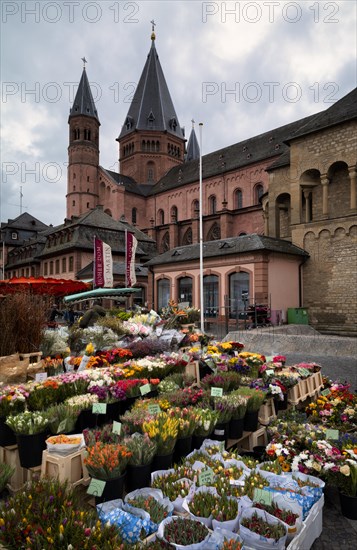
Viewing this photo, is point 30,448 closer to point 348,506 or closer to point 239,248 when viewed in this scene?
point 348,506

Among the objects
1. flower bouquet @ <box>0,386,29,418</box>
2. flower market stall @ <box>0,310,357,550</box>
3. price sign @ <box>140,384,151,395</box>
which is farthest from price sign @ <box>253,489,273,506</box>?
flower bouquet @ <box>0,386,29,418</box>

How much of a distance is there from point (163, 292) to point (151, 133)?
37250 millimetres

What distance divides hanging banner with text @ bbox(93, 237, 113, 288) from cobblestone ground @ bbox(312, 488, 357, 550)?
15887 mm

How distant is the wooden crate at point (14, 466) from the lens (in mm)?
4348

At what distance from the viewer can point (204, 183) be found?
148 feet

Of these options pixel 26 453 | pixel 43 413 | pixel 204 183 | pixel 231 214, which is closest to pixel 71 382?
pixel 43 413

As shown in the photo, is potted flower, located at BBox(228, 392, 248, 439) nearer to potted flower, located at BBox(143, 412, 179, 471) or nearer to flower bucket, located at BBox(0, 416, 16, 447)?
potted flower, located at BBox(143, 412, 179, 471)

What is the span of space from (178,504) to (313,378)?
16.6 feet

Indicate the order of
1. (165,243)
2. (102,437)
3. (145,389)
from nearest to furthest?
(102,437)
(145,389)
(165,243)

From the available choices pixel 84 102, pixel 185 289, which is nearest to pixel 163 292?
pixel 185 289

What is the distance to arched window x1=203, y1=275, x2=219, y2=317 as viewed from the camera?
23625 millimetres

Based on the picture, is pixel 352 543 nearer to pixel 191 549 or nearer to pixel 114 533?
pixel 191 549


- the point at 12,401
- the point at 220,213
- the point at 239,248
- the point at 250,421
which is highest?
the point at 220,213

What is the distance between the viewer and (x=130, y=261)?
20531mm
